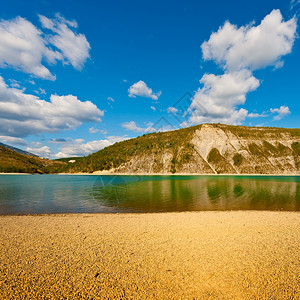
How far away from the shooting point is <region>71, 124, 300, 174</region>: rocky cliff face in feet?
364

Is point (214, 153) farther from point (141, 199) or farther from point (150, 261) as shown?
point (150, 261)

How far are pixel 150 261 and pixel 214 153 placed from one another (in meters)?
119

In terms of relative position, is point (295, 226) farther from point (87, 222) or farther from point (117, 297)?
point (87, 222)

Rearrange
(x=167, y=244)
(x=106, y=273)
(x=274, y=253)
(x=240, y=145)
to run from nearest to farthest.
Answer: (x=106, y=273), (x=274, y=253), (x=167, y=244), (x=240, y=145)

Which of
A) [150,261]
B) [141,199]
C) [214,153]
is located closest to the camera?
[150,261]

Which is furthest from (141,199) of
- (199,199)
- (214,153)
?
(214,153)

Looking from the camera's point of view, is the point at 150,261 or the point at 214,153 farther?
the point at 214,153

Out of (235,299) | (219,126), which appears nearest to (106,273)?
(235,299)

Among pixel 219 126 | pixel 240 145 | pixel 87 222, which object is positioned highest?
pixel 219 126

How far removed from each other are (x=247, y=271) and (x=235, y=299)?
1.81 meters

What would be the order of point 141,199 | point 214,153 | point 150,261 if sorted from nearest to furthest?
point 150,261 < point 141,199 < point 214,153

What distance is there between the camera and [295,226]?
12.0 m

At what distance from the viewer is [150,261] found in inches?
281

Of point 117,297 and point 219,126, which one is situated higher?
point 219,126
